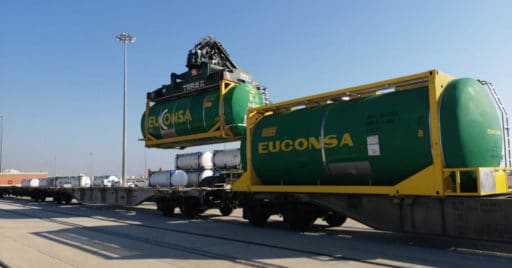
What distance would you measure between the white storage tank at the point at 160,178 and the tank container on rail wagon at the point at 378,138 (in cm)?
794

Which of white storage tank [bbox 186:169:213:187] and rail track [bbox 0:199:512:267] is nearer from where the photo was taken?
rail track [bbox 0:199:512:267]

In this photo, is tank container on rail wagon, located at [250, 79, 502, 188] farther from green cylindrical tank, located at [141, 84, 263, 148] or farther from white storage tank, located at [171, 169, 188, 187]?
white storage tank, located at [171, 169, 188, 187]

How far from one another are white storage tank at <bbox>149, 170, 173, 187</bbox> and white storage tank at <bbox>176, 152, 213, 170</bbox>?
821 mm

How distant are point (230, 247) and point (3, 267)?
4.46m

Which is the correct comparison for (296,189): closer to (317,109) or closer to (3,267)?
(317,109)

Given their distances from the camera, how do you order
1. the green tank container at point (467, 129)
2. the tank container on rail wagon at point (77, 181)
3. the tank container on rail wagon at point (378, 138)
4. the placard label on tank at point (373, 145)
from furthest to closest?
the tank container on rail wagon at point (77, 181) → the placard label on tank at point (373, 145) → the tank container on rail wagon at point (378, 138) → the green tank container at point (467, 129)

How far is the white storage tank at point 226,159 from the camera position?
701 inches

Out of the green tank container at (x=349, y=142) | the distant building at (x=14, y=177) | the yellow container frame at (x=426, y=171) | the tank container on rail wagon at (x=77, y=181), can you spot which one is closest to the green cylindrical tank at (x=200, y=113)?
the green tank container at (x=349, y=142)

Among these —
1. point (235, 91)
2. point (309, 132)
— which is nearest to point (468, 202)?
point (309, 132)

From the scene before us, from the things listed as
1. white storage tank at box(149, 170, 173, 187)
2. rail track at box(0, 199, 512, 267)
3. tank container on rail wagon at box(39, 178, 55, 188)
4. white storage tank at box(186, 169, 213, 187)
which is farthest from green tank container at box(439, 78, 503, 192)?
tank container on rail wagon at box(39, 178, 55, 188)

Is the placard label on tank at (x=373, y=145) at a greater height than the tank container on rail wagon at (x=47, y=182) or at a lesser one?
greater

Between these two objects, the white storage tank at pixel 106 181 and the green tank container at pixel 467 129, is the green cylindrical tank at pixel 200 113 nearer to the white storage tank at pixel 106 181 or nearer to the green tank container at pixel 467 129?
the green tank container at pixel 467 129

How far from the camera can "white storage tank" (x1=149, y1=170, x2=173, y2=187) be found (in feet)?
64.6

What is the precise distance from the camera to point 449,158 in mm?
8789
